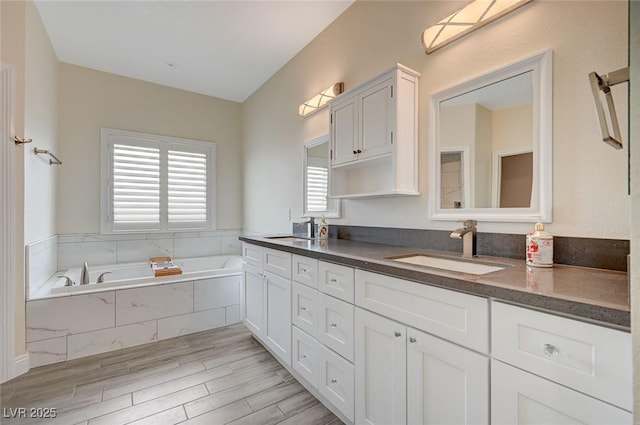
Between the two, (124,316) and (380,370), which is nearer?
(380,370)

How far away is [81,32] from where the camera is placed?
264cm

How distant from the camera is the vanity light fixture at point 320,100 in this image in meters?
2.40

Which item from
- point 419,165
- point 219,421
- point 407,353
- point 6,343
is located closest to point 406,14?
point 419,165

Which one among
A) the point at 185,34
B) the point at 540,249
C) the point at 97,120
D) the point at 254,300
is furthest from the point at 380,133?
the point at 97,120

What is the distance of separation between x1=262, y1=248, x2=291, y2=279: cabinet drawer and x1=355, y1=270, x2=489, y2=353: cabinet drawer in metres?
0.70

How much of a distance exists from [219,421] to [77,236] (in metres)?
2.89

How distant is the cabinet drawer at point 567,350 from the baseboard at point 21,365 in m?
3.04

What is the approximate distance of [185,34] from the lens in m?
2.65

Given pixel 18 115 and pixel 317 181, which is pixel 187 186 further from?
pixel 317 181

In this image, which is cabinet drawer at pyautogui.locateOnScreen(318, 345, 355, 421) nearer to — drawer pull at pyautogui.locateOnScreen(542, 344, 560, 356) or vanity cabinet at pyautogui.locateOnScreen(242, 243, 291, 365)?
vanity cabinet at pyautogui.locateOnScreen(242, 243, 291, 365)

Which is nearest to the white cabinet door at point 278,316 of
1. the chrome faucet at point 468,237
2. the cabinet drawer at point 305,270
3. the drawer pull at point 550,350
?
the cabinet drawer at point 305,270

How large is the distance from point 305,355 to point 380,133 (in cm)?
147

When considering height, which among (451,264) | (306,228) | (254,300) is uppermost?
(306,228)

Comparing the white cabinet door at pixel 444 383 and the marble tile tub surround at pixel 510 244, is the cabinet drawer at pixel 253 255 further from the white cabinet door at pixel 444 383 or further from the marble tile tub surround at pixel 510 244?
the white cabinet door at pixel 444 383
